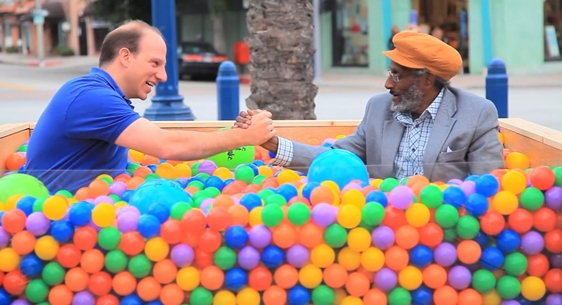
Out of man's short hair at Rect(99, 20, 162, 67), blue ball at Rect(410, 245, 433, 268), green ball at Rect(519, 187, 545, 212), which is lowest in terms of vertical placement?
blue ball at Rect(410, 245, 433, 268)

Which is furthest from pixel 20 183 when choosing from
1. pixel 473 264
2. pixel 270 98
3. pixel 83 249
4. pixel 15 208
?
pixel 270 98

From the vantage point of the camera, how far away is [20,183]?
290 cm

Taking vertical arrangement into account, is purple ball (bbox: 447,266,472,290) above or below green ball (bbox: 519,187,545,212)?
below

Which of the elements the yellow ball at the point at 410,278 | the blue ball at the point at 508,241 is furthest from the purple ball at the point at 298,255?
the blue ball at the point at 508,241

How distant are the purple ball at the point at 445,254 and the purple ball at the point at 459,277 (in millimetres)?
30

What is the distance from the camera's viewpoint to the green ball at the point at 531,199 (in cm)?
258

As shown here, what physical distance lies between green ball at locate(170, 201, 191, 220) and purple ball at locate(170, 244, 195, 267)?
0.31 ft

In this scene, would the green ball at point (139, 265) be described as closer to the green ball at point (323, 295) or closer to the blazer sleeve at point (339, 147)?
the green ball at point (323, 295)

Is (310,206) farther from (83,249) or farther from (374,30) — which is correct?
(374,30)

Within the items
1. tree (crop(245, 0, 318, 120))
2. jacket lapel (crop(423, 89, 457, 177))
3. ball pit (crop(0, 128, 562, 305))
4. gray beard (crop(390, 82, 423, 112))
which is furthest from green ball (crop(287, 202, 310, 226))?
tree (crop(245, 0, 318, 120))

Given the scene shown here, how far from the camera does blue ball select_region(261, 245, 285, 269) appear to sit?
8.32 ft

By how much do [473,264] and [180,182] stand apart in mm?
1511

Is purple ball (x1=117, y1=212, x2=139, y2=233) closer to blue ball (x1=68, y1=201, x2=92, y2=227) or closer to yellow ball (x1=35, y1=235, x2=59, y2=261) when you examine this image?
blue ball (x1=68, y1=201, x2=92, y2=227)

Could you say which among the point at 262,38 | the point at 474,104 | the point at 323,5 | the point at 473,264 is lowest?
the point at 473,264
